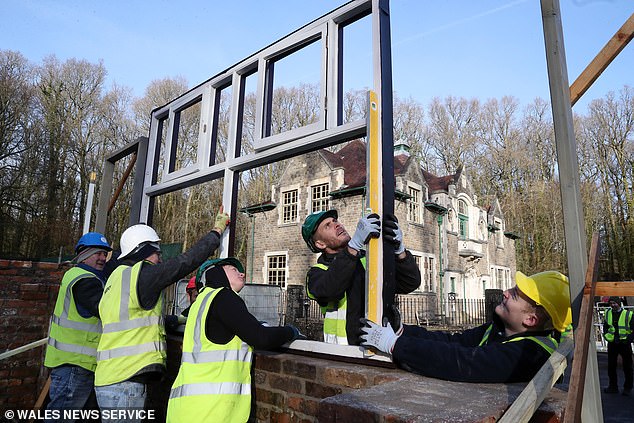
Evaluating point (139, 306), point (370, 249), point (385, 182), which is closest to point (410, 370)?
point (370, 249)

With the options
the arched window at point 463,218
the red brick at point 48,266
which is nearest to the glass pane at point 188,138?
the red brick at point 48,266

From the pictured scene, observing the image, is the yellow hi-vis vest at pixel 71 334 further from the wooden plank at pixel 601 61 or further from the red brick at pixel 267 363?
the wooden plank at pixel 601 61

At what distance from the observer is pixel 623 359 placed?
883cm

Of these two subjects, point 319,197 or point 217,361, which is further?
point 319,197

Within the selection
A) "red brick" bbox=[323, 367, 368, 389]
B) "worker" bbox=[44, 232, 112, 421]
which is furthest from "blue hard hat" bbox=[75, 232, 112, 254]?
"red brick" bbox=[323, 367, 368, 389]

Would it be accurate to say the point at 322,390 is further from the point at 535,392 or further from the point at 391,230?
the point at 535,392

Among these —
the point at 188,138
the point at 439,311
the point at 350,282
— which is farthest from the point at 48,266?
the point at 439,311

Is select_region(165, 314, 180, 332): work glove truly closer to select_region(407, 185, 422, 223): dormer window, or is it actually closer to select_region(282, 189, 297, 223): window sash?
select_region(282, 189, 297, 223): window sash

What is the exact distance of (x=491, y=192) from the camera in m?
31.7

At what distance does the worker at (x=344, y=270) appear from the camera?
238 cm

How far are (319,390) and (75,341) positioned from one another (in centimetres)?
244

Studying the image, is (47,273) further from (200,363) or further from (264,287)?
(264,287)

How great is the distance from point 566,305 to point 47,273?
20.2ft

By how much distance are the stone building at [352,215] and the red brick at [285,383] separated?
50.4ft
